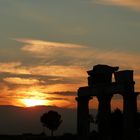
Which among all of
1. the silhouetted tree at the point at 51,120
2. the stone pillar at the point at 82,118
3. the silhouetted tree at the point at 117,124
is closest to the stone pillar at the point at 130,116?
the stone pillar at the point at 82,118

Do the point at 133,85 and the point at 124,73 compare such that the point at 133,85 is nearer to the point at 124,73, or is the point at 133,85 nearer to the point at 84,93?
the point at 124,73

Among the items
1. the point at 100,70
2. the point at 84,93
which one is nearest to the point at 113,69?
the point at 100,70

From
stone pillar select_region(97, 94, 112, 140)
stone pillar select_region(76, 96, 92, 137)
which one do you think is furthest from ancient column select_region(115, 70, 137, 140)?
stone pillar select_region(76, 96, 92, 137)

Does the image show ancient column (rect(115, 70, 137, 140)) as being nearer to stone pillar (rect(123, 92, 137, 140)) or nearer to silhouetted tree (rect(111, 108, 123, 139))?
stone pillar (rect(123, 92, 137, 140))

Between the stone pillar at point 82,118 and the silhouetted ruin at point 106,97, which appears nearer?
the silhouetted ruin at point 106,97

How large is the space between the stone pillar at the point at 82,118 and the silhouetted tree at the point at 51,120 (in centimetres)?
5435

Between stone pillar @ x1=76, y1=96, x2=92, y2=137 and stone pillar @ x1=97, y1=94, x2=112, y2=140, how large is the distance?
10.9ft

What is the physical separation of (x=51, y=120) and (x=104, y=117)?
2341 inches

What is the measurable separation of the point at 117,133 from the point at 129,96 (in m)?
30.5

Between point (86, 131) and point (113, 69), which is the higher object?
point (113, 69)

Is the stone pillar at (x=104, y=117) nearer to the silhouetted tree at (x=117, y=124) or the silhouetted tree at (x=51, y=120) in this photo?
the silhouetted tree at (x=117, y=124)

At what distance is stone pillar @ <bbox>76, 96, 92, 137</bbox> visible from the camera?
6234 cm

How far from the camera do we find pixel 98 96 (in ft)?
193

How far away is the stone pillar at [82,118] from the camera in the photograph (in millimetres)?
62344
